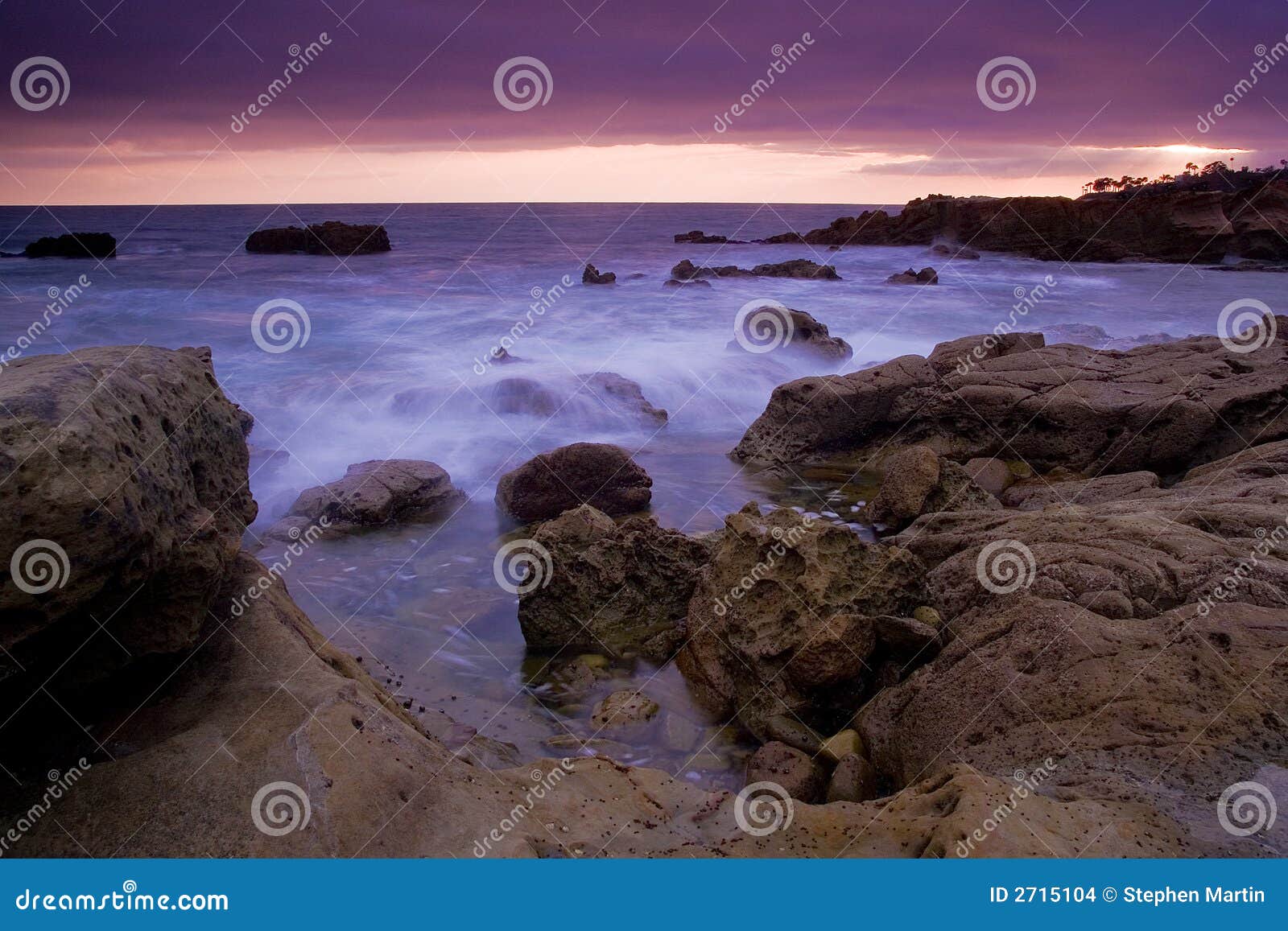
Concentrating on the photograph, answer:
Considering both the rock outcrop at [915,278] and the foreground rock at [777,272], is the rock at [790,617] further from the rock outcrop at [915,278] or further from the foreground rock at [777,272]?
the foreground rock at [777,272]

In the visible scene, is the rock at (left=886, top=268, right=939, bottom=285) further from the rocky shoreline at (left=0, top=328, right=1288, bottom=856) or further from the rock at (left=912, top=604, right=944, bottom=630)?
the rock at (left=912, top=604, right=944, bottom=630)

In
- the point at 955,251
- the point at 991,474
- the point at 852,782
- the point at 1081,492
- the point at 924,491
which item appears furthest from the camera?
the point at 955,251

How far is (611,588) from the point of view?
6613mm

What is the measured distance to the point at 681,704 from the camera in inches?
222

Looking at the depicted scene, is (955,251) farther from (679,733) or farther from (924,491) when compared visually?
(679,733)

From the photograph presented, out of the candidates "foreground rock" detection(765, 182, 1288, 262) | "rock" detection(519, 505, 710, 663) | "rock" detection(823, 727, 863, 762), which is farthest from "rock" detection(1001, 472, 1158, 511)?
"foreground rock" detection(765, 182, 1288, 262)

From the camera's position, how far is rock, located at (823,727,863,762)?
463 centimetres

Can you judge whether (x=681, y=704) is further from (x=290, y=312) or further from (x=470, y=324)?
(x=290, y=312)

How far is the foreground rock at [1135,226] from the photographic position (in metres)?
39.1

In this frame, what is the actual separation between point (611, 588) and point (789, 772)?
94.9 inches

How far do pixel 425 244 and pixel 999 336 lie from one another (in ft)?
133

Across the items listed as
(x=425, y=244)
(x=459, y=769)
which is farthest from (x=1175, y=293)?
(x=425, y=244)

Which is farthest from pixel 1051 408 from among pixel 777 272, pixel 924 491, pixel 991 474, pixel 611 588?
pixel 777 272

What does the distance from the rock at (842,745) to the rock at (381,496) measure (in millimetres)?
5513
